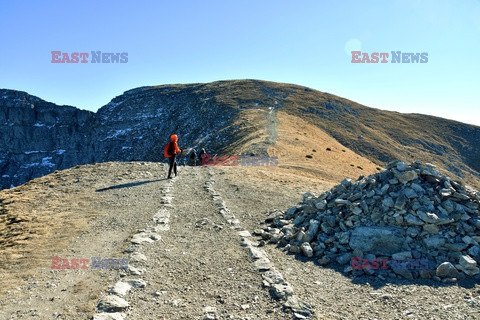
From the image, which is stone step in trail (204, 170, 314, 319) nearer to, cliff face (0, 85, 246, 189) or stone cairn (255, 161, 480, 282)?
stone cairn (255, 161, 480, 282)

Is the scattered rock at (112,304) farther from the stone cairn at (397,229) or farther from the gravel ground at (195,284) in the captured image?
the stone cairn at (397,229)

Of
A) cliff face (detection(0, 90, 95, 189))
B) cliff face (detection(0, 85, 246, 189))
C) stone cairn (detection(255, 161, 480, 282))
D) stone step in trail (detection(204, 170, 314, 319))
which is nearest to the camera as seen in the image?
stone step in trail (detection(204, 170, 314, 319))

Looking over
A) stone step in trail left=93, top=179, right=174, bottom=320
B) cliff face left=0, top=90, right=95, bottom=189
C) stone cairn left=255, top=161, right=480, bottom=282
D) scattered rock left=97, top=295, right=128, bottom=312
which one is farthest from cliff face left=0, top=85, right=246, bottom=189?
scattered rock left=97, top=295, right=128, bottom=312

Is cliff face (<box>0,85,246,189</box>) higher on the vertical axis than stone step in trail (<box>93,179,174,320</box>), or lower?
higher

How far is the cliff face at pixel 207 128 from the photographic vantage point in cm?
8581

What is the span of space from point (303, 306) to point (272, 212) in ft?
25.4

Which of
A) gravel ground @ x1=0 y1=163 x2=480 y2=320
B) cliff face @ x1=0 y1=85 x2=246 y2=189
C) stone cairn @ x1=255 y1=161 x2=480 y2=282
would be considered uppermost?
cliff face @ x1=0 y1=85 x2=246 y2=189

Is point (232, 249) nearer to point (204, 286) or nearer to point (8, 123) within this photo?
point (204, 286)

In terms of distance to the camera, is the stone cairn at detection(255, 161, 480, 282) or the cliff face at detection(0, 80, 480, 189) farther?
the cliff face at detection(0, 80, 480, 189)

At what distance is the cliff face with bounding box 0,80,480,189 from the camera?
85.8 meters

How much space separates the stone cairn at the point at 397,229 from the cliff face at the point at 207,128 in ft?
97.2

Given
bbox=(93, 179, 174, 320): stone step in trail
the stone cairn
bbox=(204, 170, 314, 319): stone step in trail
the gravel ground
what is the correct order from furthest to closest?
the stone cairn → bbox=(204, 170, 314, 319): stone step in trail → the gravel ground → bbox=(93, 179, 174, 320): stone step in trail

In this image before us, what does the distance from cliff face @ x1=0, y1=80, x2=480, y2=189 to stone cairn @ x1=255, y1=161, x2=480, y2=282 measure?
29617mm

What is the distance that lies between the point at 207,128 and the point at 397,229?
266 feet
